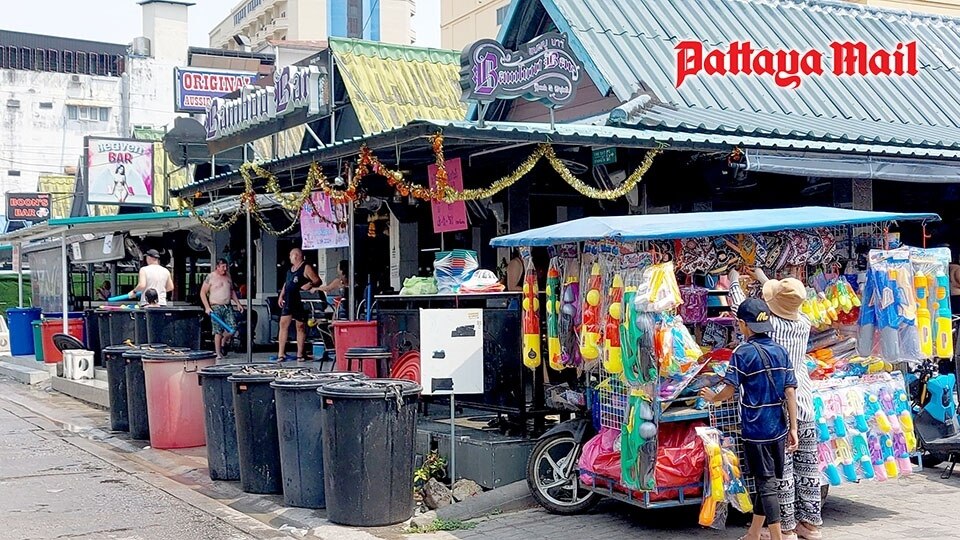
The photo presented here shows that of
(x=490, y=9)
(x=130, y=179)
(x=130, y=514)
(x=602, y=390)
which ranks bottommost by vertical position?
(x=130, y=514)

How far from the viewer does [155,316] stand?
15.5 meters

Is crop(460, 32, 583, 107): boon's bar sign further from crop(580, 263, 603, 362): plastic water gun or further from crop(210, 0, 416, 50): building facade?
crop(210, 0, 416, 50): building facade

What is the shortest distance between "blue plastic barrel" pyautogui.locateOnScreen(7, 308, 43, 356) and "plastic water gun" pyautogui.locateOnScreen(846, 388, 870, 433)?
1929 cm

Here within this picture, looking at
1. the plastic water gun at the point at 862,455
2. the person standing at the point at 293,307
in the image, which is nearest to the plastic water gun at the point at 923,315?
the plastic water gun at the point at 862,455

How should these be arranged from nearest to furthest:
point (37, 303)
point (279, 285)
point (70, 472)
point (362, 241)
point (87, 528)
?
point (87, 528), point (70, 472), point (362, 241), point (279, 285), point (37, 303)

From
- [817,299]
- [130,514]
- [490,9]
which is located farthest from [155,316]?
[490,9]

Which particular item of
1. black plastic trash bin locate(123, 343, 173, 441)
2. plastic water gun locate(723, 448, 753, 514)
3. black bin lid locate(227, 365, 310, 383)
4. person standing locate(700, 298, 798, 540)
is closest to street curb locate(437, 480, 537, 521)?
plastic water gun locate(723, 448, 753, 514)

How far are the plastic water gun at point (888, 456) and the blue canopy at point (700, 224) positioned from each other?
1601 millimetres

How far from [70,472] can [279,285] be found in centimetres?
1109

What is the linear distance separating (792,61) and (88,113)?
47.6m

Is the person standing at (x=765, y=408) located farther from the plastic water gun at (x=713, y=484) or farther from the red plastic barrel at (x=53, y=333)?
the red plastic barrel at (x=53, y=333)

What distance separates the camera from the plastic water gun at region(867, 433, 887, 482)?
762cm

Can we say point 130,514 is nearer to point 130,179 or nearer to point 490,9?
point 130,179

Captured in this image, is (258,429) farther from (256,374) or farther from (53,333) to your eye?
(53,333)
